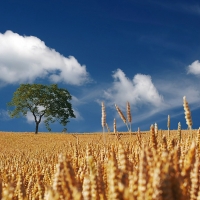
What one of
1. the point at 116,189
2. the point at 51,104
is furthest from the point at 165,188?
the point at 51,104

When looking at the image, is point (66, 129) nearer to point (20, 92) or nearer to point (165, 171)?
point (20, 92)

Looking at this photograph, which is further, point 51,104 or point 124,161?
point 51,104

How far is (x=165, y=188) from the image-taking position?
917 millimetres

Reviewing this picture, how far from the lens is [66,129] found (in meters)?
57.5

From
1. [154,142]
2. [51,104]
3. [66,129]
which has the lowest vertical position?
[154,142]

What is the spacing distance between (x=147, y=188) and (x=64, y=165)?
1.06ft

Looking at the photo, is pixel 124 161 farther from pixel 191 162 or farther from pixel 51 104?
pixel 51 104

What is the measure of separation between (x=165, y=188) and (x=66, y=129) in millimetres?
57179

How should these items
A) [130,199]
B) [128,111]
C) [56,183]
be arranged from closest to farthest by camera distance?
1. [130,199]
2. [56,183]
3. [128,111]

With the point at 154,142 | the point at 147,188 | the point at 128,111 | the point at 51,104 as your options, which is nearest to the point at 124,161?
the point at 147,188

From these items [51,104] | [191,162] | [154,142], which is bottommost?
[191,162]

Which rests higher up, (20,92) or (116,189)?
(20,92)

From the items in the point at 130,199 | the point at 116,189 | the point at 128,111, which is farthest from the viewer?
the point at 128,111

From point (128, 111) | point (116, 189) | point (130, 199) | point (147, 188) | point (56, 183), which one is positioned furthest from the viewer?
point (128, 111)
